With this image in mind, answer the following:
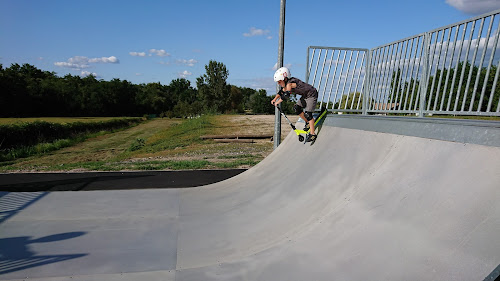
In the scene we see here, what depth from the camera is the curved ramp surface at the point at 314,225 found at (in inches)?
109

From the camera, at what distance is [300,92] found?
21.8 feet

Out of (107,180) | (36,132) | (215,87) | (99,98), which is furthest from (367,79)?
(99,98)

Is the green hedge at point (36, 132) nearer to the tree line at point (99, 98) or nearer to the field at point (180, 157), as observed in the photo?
the field at point (180, 157)

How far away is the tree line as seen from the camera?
2647 inches

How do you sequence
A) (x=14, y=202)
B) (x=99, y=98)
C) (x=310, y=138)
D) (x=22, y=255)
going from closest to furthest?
(x=22, y=255) < (x=310, y=138) < (x=14, y=202) < (x=99, y=98)

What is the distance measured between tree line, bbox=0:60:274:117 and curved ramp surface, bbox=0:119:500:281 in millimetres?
43368

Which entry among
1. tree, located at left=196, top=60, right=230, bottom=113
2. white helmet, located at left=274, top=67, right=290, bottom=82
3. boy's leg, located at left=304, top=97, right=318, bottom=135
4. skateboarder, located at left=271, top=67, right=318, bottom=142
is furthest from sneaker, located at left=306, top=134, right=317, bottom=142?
tree, located at left=196, top=60, right=230, bottom=113

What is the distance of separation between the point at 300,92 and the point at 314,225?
320 cm

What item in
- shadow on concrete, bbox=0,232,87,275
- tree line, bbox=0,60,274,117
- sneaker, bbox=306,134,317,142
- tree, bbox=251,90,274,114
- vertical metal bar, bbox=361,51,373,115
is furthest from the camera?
tree, bbox=251,90,274,114

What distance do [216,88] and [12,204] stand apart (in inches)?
2652

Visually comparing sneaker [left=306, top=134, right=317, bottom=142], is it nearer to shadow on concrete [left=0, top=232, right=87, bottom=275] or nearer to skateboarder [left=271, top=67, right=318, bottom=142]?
skateboarder [left=271, top=67, right=318, bottom=142]

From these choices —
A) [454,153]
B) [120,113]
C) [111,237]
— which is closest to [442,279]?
[454,153]

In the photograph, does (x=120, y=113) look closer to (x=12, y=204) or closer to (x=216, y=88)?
(x=216, y=88)

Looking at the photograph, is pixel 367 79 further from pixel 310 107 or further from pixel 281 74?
pixel 281 74
